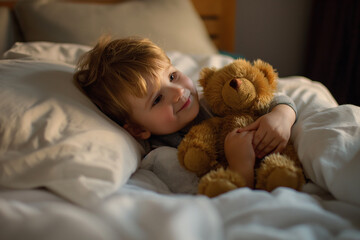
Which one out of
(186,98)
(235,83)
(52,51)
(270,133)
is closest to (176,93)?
(186,98)

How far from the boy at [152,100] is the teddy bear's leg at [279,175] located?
0.07 m

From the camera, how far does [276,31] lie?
2139 mm

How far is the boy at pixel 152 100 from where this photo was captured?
675 millimetres

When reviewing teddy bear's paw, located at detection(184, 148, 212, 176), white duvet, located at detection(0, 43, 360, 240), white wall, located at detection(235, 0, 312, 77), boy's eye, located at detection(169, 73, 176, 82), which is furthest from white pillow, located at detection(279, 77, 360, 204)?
white wall, located at detection(235, 0, 312, 77)

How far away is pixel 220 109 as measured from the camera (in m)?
0.76

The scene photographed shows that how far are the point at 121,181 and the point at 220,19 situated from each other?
68.9 inches

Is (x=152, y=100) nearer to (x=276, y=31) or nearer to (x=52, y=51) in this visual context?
(x=52, y=51)

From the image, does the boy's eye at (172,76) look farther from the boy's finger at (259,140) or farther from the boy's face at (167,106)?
the boy's finger at (259,140)

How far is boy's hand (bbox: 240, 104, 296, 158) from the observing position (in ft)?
2.18

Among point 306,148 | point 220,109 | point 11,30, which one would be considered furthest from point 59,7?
point 306,148

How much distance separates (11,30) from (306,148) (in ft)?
4.22

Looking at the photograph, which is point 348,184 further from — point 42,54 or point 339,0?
point 339,0

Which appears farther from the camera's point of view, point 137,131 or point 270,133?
point 137,131

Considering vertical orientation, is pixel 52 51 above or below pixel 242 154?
above
